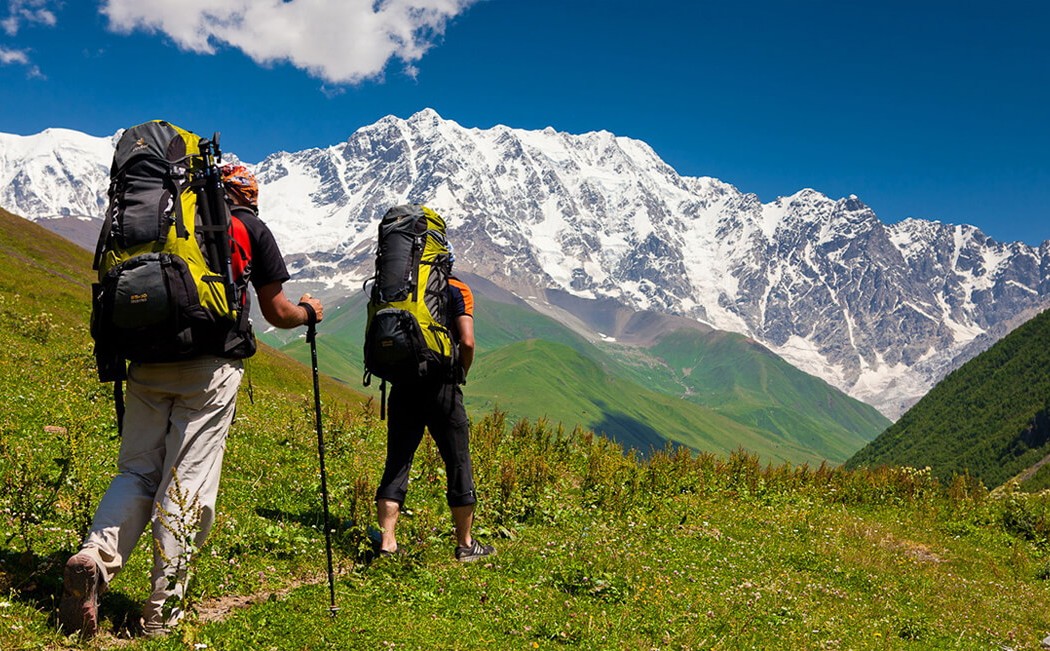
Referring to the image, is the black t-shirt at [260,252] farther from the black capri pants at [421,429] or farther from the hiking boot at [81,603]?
the hiking boot at [81,603]

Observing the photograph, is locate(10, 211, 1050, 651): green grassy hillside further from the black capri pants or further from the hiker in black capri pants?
the black capri pants

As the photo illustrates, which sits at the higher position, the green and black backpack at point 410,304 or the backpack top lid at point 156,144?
the backpack top lid at point 156,144

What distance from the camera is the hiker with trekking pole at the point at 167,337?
6012 millimetres

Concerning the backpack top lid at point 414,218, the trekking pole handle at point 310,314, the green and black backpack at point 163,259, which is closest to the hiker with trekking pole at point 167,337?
the green and black backpack at point 163,259

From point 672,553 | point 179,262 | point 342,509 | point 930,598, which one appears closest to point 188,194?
point 179,262

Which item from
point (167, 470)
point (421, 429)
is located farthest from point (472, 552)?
point (167, 470)

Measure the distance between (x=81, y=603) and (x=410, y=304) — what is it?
14.0ft

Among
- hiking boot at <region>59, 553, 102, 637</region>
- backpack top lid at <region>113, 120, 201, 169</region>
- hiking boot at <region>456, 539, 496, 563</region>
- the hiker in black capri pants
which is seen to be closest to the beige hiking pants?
hiking boot at <region>59, 553, 102, 637</region>

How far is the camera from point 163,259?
236 inches

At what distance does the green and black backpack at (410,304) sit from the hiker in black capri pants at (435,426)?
181 millimetres

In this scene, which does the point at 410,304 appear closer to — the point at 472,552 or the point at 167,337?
the point at 167,337

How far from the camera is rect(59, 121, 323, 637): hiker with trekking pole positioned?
19.7 feet

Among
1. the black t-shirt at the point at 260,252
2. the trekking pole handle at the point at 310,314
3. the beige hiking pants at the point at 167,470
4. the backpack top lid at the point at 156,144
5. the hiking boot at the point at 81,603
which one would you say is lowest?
the hiking boot at the point at 81,603

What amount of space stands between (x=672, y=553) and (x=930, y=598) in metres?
4.17
